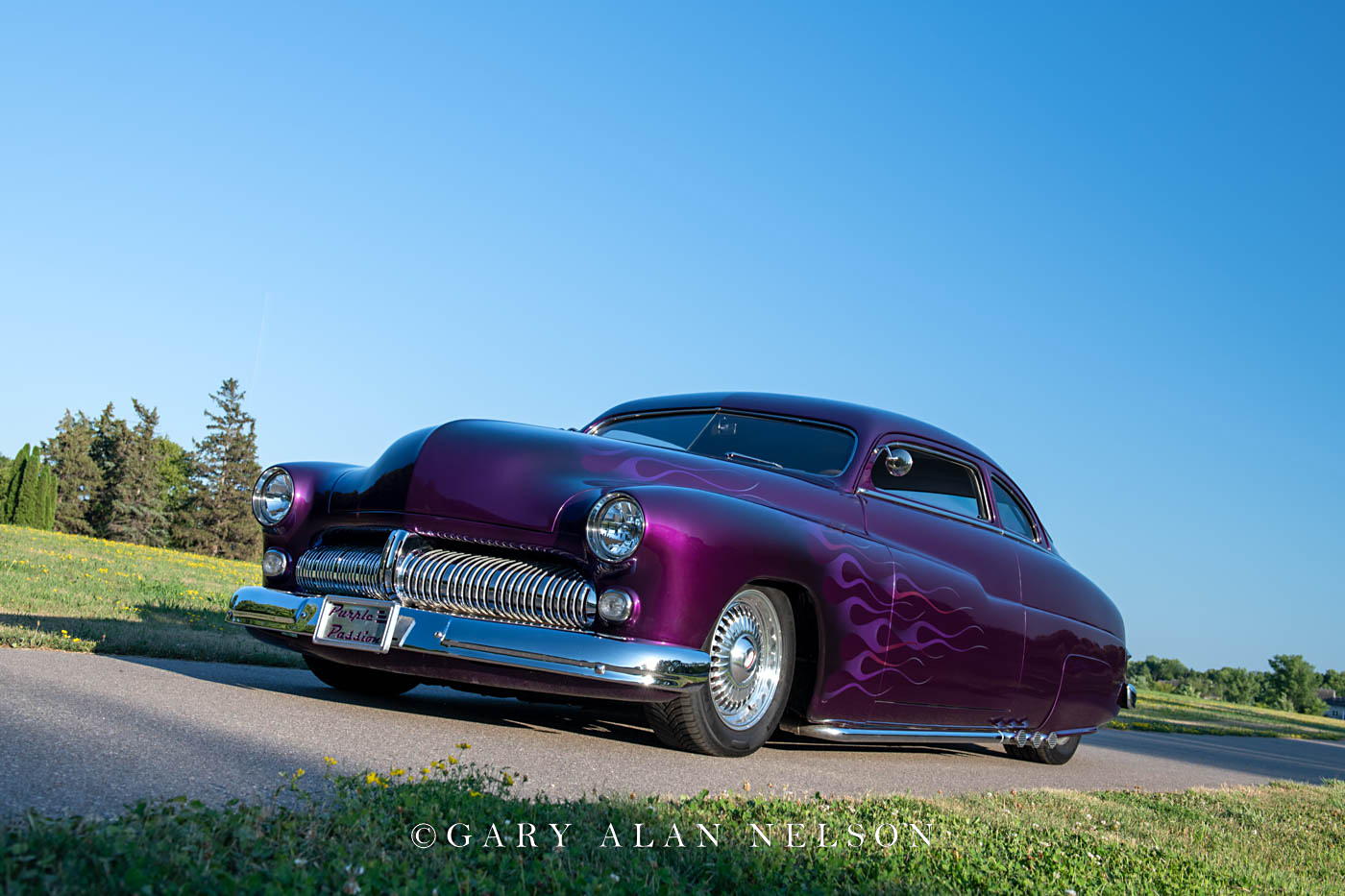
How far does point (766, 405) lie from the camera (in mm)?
5793

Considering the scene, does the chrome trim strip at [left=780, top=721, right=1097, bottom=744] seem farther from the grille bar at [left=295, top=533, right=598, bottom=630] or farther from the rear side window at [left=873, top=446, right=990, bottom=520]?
the grille bar at [left=295, top=533, right=598, bottom=630]

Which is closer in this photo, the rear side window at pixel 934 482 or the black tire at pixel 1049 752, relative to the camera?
the rear side window at pixel 934 482

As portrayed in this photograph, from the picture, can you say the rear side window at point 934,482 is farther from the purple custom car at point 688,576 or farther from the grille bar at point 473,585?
the grille bar at point 473,585

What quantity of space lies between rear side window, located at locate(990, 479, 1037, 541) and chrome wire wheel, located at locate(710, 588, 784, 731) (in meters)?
2.39

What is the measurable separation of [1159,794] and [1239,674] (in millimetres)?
88687

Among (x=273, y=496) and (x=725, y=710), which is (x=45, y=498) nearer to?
(x=273, y=496)

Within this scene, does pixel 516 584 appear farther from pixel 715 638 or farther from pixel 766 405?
pixel 766 405

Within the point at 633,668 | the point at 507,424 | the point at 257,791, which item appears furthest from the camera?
the point at 507,424

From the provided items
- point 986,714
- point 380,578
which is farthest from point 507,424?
point 986,714

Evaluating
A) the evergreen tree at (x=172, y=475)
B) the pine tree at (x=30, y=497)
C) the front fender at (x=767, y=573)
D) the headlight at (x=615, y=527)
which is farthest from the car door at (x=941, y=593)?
the evergreen tree at (x=172, y=475)

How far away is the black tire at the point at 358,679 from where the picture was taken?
529 centimetres

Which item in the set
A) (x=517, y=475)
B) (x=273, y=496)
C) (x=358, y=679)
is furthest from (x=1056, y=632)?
(x=273, y=496)

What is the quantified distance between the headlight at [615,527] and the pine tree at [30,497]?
53738mm

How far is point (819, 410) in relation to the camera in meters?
5.72
